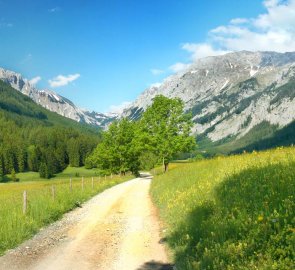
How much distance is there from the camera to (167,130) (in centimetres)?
5622

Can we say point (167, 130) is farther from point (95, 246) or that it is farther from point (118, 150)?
point (95, 246)

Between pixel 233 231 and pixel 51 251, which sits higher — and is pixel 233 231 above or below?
above

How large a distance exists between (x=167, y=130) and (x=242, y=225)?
46.4 metres

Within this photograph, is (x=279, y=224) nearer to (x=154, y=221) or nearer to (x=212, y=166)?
(x=154, y=221)

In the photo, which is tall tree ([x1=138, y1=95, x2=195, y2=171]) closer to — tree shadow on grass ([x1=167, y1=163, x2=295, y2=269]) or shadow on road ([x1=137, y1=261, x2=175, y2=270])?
tree shadow on grass ([x1=167, y1=163, x2=295, y2=269])

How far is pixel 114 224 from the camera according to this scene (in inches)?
768

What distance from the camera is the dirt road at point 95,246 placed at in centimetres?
1224

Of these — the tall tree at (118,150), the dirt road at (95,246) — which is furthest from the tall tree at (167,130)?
the dirt road at (95,246)

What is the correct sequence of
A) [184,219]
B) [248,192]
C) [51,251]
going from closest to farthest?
[248,192] → [51,251] → [184,219]

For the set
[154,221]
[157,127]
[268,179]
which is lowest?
[154,221]

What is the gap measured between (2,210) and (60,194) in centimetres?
883

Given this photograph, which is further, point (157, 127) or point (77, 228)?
point (157, 127)

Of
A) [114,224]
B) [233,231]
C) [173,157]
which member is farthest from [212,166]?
[173,157]

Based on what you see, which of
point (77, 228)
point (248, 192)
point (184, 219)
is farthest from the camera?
point (77, 228)
